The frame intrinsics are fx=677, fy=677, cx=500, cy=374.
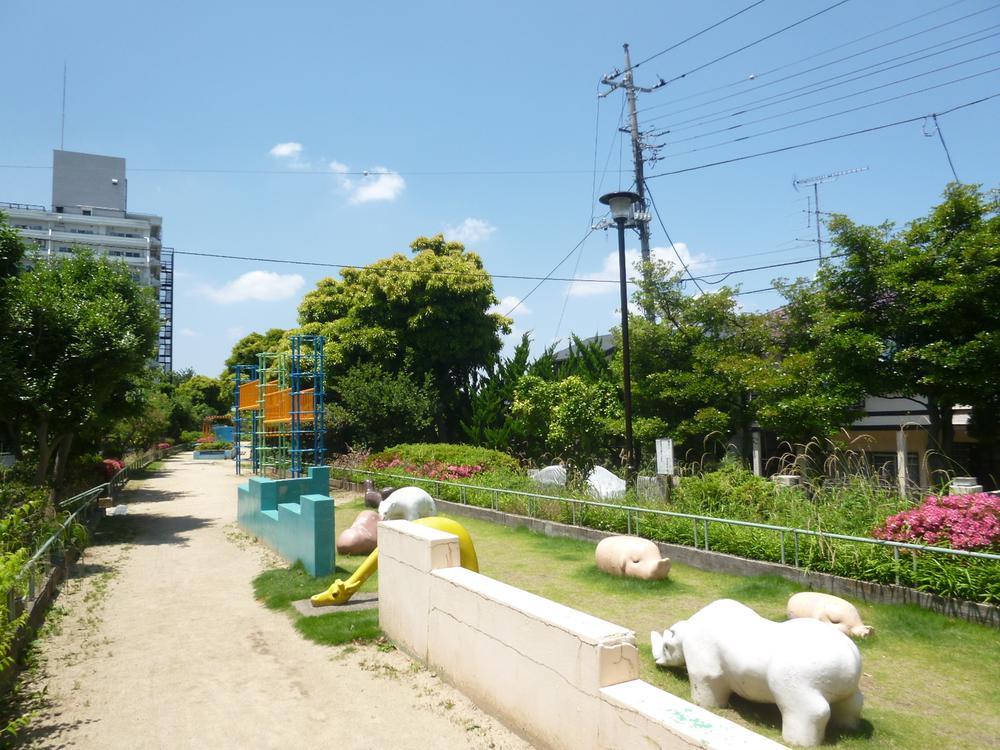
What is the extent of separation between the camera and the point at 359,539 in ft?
36.6

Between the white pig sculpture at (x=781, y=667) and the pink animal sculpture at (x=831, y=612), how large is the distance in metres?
1.83

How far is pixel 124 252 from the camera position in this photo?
70.6 metres

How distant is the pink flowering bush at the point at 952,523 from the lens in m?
6.70

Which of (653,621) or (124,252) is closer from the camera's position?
(653,621)

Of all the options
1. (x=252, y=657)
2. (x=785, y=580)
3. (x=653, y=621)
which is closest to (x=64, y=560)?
(x=252, y=657)

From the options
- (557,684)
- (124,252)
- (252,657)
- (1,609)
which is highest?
(124,252)

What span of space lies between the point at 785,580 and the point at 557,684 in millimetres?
4785

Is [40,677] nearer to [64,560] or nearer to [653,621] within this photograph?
[64,560]

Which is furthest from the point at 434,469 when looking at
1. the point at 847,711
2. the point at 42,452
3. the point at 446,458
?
the point at 847,711

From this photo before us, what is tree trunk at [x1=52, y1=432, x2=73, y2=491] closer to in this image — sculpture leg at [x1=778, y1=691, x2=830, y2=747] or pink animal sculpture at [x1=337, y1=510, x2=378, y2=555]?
pink animal sculpture at [x1=337, y1=510, x2=378, y2=555]

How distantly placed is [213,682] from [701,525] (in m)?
6.53

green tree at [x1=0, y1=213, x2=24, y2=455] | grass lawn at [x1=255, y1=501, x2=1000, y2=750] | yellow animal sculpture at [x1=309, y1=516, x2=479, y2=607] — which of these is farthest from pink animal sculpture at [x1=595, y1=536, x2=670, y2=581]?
green tree at [x1=0, y1=213, x2=24, y2=455]

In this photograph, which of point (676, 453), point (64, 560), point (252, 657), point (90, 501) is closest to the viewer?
point (252, 657)

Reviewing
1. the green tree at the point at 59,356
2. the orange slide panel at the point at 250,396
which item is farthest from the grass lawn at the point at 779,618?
the orange slide panel at the point at 250,396
